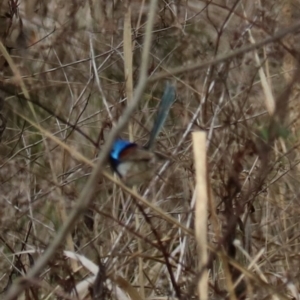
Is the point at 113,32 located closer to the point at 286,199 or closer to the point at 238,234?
the point at 286,199

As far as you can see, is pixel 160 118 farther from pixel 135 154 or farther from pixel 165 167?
pixel 165 167

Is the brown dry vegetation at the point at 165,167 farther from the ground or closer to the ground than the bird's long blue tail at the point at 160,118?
closer to the ground

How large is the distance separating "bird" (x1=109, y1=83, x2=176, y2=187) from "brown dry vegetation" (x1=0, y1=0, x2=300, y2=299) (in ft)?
0.17

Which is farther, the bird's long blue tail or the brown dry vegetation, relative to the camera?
the brown dry vegetation

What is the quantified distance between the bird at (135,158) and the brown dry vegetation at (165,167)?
0.17 feet

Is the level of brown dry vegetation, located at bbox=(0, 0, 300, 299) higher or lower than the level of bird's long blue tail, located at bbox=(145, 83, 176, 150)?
lower

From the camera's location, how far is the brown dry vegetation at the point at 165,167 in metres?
1.34

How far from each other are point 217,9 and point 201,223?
1.55 meters

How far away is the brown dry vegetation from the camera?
1345 mm

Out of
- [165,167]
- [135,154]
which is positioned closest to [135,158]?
[135,154]

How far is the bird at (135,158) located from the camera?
3.72ft

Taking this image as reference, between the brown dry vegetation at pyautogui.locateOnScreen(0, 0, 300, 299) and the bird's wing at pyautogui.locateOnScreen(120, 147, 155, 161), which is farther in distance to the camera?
the brown dry vegetation at pyautogui.locateOnScreen(0, 0, 300, 299)

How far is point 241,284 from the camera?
4.39 feet

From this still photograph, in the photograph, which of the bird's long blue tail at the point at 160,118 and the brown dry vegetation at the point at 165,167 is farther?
the brown dry vegetation at the point at 165,167
